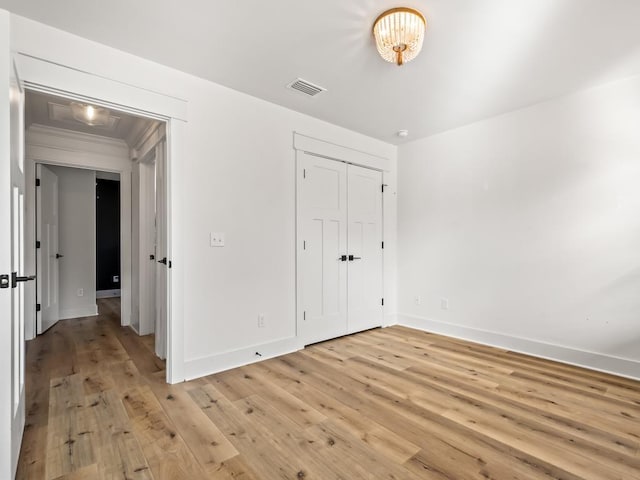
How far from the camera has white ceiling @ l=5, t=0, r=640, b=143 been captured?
1.92m

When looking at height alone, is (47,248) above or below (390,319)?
above

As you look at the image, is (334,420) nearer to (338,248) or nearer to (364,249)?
(338,248)

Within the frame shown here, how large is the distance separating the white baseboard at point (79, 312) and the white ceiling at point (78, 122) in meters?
2.63

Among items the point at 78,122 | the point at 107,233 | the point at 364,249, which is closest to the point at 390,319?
the point at 364,249

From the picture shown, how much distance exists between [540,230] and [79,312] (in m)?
6.27

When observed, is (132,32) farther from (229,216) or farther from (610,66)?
(610,66)

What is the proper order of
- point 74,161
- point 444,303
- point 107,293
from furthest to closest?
point 107,293 → point 74,161 → point 444,303

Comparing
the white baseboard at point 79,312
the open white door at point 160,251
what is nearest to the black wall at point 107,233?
the white baseboard at point 79,312

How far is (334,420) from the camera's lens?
79.9 inches

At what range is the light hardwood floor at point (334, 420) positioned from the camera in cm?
160

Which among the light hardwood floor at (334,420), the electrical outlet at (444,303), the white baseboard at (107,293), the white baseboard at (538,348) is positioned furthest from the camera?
the white baseboard at (107,293)

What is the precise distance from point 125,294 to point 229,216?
2.66 metres

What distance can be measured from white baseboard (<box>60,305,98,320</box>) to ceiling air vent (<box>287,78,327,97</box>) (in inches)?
183

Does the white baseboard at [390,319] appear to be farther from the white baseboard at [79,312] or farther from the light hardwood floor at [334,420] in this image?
the white baseboard at [79,312]
